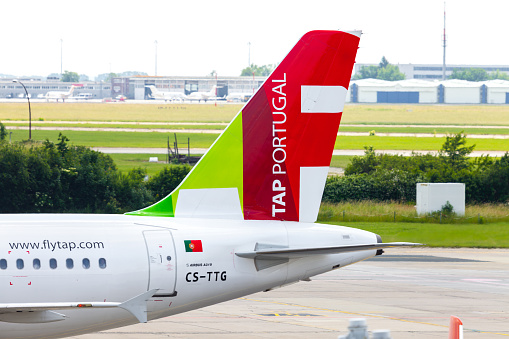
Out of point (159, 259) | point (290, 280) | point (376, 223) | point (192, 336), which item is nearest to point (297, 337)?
point (192, 336)

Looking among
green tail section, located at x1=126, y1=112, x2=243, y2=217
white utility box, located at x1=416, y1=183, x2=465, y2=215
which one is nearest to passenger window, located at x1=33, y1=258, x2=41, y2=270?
green tail section, located at x1=126, y1=112, x2=243, y2=217

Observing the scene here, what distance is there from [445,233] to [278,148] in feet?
114

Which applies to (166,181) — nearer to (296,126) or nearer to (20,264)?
(296,126)

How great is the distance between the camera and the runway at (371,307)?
24594 mm

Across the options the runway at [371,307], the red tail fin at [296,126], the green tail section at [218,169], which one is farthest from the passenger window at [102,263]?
the runway at [371,307]

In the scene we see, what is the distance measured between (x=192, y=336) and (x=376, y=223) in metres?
33.4

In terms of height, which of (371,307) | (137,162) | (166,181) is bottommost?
(371,307)

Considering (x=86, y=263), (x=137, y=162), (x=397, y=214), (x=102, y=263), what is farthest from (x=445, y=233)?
(x=137, y=162)

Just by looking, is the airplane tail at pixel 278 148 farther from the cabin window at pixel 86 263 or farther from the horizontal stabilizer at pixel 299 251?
the cabin window at pixel 86 263

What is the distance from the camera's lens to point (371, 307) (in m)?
28.8

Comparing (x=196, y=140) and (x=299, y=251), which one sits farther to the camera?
(x=196, y=140)

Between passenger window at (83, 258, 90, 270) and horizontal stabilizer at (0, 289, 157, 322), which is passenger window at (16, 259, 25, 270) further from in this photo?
passenger window at (83, 258, 90, 270)

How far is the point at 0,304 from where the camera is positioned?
15.6m

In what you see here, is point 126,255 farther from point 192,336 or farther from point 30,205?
point 30,205
